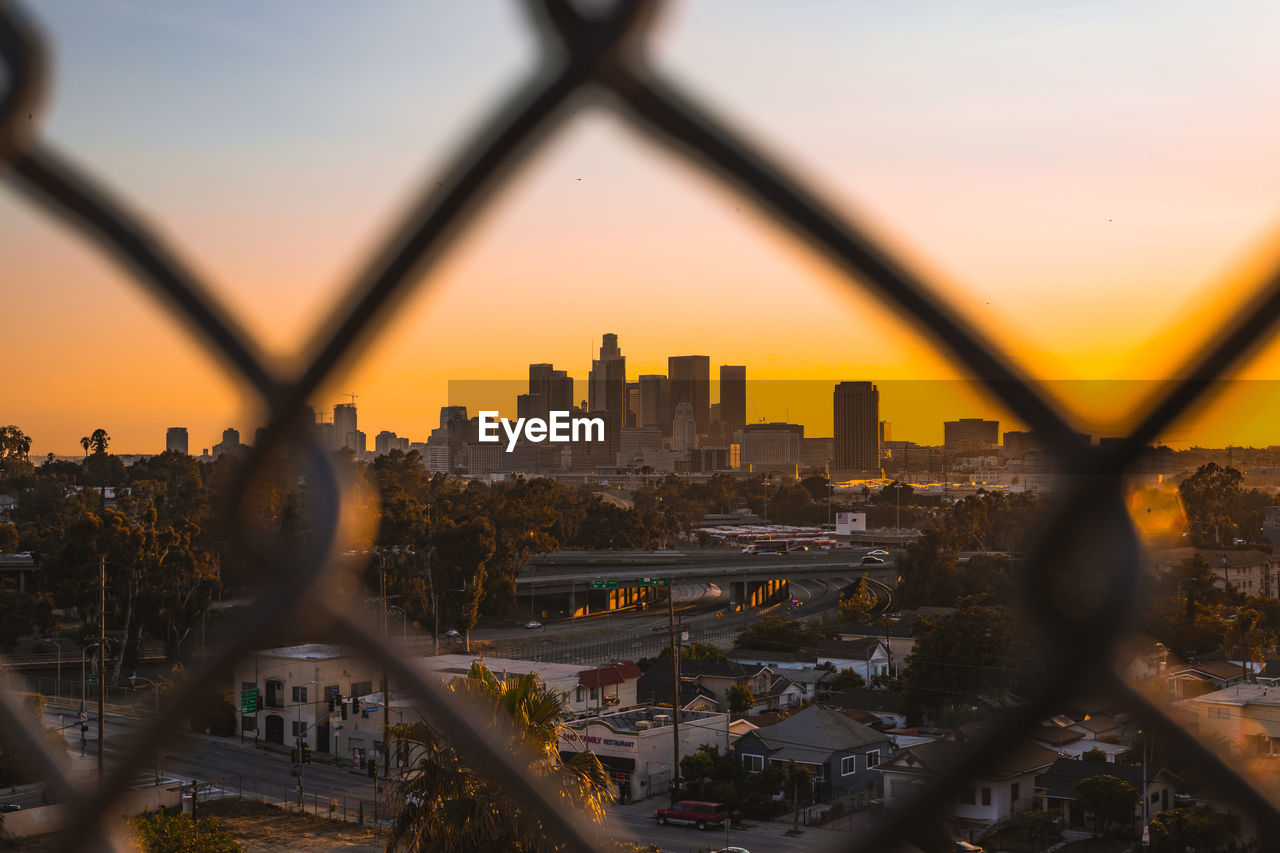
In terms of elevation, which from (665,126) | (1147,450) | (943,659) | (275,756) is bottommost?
(275,756)

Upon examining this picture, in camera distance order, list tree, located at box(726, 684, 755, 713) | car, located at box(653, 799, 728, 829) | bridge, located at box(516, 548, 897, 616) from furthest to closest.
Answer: bridge, located at box(516, 548, 897, 616), tree, located at box(726, 684, 755, 713), car, located at box(653, 799, 728, 829)

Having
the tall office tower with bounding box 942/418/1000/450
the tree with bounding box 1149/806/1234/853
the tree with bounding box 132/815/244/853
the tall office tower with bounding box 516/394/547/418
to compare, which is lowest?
the tree with bounding box 132/815/244/853

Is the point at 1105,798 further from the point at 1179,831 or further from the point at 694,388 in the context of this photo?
the point at 694,388

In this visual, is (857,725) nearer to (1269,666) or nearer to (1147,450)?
(1269,666)

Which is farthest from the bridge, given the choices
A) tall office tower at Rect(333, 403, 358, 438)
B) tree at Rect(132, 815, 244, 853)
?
tall office tower at Rect(333, 403, 358, 438)

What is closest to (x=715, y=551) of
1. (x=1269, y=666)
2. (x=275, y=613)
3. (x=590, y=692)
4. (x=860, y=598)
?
(x=860, y=598)

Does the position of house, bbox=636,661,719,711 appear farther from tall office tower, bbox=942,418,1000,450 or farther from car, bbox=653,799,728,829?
tall office tower, bbox=942,418,1000,450
